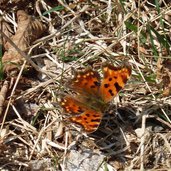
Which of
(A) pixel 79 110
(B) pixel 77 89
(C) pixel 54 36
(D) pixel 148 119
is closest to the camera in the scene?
(A) pixel 79 110

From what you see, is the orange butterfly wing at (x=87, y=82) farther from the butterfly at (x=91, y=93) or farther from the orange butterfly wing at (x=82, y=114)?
the orange butterfly wing at (x=82, y=114)

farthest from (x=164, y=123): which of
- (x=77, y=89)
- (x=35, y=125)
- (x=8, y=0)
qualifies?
(x=8, y=0)

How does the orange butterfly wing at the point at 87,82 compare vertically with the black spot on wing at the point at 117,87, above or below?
above

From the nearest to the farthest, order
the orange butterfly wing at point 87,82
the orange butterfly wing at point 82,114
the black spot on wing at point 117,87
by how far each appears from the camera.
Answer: the orange butterfly wing at point 82,114
the black spot on wing at point 117,87
the orange butterfly wing at point 87,82

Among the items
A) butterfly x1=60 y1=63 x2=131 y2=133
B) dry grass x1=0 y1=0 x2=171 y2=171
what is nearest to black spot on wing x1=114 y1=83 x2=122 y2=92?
butterfly x1=60 y1=63 x2=131 y2=133

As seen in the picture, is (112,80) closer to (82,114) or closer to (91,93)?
(91,93)

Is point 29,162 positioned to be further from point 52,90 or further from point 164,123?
point 164,123

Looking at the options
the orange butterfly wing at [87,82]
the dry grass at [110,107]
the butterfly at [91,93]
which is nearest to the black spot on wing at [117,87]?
the butterfly at [91,93]

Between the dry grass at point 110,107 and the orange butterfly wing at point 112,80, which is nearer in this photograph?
the orange butterfly wing at point 112,80

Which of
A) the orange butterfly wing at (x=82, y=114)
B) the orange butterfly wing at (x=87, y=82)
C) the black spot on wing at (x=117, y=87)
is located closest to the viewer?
the orange butterfly wing at (x=82, y=114)
